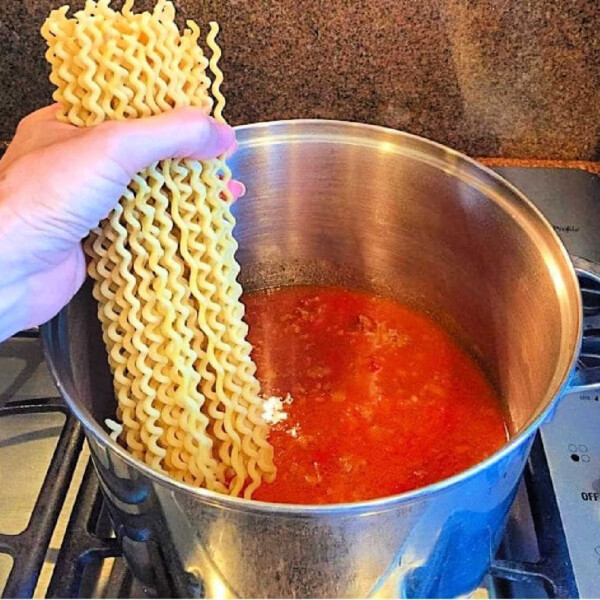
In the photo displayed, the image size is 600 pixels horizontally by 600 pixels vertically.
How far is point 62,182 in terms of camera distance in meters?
0.64

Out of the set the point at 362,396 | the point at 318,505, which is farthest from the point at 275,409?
the point at 318,505

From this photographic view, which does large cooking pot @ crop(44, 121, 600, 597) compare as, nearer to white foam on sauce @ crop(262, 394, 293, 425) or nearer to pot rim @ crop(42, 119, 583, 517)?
pot rim @ crop(42, 119, 583, 517)

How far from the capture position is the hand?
0.65 meters

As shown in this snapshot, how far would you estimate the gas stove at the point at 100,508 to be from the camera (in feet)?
2.61

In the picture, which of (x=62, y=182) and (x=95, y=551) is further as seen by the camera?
(x=95, y=551)

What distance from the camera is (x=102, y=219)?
710 millimetres

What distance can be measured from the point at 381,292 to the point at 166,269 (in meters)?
0.45

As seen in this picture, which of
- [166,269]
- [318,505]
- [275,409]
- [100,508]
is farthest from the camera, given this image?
[275,409]

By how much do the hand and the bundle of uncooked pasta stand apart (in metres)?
0.03

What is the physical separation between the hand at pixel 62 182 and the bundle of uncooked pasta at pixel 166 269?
0.03 meters

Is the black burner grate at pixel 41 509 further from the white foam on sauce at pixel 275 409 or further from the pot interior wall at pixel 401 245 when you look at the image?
the white foam on sauce at pixel 275 409

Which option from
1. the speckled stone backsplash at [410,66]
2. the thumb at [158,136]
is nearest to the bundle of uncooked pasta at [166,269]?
the thumb at [158,136]

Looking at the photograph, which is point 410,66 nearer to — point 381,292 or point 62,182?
point 381,292

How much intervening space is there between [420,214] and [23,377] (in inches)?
20.8
